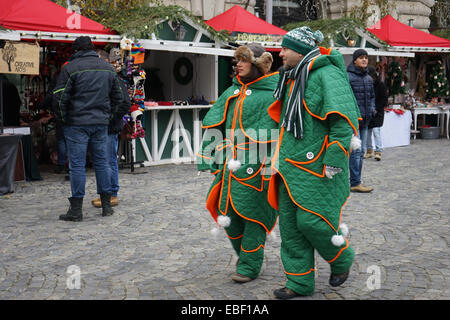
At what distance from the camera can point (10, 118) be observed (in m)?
9.73

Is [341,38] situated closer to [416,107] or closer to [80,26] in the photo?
[416,107]

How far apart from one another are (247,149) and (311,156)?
1.97 ft

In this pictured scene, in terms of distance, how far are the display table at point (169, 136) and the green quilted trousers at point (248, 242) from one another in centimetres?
638

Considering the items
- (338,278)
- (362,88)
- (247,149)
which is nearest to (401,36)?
(362,88)

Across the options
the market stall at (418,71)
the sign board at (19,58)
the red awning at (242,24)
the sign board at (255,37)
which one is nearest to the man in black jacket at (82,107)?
the sign board at (19,58)

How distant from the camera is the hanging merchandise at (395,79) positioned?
15.4 meters

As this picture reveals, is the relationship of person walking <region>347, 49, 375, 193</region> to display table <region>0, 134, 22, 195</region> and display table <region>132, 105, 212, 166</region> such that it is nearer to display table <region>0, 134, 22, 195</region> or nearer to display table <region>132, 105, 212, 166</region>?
display table <region>132, 105, 212, 166</region>

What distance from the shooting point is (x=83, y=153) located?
647cm

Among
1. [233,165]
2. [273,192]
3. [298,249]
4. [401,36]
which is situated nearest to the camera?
[298,249]

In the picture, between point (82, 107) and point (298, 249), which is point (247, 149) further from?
point (82, 107)

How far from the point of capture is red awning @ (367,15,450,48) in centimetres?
1493

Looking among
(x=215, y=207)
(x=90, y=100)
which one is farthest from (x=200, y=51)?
(x=215, y=207)

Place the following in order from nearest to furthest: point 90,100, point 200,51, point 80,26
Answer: point 90,100, point 80,26, point 200,51
